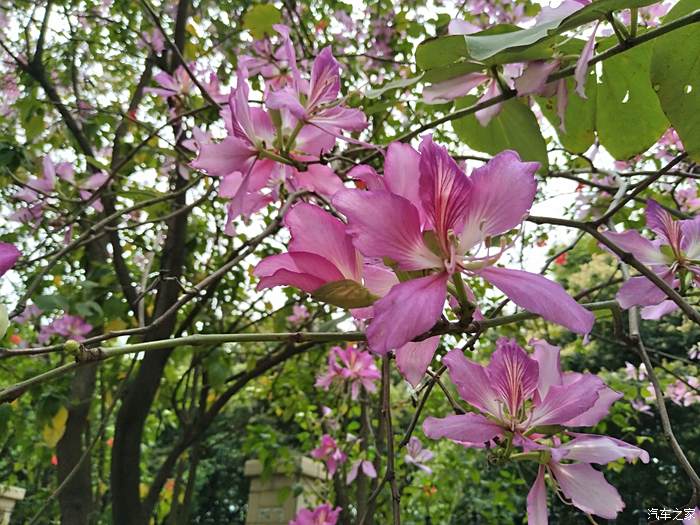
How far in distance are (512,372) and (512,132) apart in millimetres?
293

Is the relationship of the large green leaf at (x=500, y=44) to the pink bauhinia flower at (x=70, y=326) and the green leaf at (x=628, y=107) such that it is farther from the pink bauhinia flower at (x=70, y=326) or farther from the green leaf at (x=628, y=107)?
the pink bauhinia flower at (x=70, y=326)

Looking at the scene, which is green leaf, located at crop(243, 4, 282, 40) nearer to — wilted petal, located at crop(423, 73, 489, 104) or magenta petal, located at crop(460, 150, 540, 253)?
wilted petal, located at crop(423, 73, 489, 104)

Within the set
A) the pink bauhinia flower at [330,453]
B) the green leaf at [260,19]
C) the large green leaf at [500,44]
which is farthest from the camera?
the pink bauhinia flower at [330,453]

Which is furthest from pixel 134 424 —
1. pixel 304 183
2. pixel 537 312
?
pixel 537 312

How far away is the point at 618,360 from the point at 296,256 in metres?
10.7

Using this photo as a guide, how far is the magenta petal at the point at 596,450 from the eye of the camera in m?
0.56

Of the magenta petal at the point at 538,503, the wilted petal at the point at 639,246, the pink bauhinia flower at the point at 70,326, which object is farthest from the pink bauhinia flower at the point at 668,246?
the pink bauhinia flower at the point at 70,326

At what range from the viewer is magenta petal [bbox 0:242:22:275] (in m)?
0.41

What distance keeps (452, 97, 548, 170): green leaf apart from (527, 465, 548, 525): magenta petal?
356 mm

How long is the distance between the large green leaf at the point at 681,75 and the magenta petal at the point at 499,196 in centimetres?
23

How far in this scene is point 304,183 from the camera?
0.75m


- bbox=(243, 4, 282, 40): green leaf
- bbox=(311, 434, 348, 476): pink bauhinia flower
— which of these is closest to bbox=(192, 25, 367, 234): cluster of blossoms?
bbox=(243, 4, 282, 40): green leaf

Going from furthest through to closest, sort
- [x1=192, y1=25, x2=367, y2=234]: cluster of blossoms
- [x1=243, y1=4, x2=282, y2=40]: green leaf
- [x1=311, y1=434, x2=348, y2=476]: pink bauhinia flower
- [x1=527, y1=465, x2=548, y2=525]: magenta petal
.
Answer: [x1=311, y1=434, x2=348, y2=476]: pink bauhinia flower < [x1=243, y1=4, x2=282, y2=40]: green leaf < [x1=192, y1=25, x2=367, y2=234]: cluster of blossoms < [x1=527, y1=465, x2=548, y2=525]: magenta petal

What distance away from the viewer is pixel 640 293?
1.95 feet
